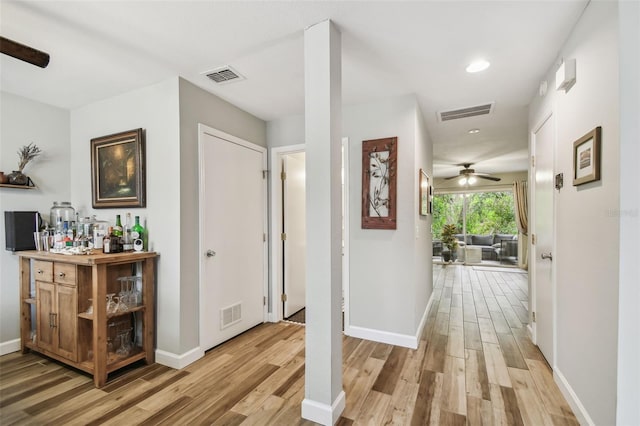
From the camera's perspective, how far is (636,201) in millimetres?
787

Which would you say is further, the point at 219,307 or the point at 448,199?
the point at 448,199

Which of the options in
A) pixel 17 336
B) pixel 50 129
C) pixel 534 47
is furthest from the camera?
pixel 50 129

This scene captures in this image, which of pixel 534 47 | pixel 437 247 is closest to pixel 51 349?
pixel 534 47

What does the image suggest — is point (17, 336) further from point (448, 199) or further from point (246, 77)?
point (448, 199)

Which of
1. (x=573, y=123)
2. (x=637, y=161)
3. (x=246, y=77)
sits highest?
(x=246, y=77)

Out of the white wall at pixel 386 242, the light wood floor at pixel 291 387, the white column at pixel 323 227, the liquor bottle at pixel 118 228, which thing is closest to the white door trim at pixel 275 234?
the light wood floor at pixel 291 387

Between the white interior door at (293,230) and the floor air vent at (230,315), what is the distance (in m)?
0.67

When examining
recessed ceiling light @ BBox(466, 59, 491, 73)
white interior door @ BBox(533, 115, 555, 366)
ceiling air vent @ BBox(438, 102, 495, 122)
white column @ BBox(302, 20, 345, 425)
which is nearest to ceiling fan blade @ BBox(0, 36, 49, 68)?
white column @ BBox(302, 20, 345, 425)

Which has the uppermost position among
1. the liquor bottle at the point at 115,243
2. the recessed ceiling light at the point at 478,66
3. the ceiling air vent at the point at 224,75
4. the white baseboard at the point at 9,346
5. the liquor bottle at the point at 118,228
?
the recessed ceiling light at the point at 478,66

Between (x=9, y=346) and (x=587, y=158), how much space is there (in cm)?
479

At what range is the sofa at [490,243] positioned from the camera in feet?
24.3

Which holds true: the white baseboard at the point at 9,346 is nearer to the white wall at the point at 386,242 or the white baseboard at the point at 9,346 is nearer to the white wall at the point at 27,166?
the white wall at the point at 27,166

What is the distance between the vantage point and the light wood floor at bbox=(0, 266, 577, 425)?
1.79 m

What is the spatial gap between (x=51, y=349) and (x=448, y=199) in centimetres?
846
